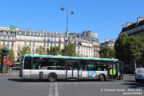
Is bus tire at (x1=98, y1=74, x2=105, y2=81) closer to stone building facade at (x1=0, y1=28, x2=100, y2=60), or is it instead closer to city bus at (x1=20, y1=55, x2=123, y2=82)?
city bus at (x1=20, y1=55, x2=123, y2=82)

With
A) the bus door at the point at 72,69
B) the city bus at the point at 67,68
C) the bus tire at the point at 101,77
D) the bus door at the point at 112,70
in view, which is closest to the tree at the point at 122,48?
the city bus at the point at 67,68

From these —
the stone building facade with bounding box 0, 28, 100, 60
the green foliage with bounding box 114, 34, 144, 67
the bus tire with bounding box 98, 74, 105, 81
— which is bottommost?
the bus tire with bounding box 98, 74, 105, 81

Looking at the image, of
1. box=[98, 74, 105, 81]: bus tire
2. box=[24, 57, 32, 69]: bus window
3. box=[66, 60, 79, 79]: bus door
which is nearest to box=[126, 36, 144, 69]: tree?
box=[98, 74, 105, 81]: bus tire

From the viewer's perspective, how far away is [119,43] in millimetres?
52500

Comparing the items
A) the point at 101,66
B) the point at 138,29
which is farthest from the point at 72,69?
the point at 138,29

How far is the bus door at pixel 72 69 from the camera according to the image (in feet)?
62.8

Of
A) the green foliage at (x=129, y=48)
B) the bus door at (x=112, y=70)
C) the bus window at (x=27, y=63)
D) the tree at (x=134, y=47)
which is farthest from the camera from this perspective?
the green foliage at (x=129, y=48)

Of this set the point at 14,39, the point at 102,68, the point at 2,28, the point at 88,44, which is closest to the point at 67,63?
the point at 102,68

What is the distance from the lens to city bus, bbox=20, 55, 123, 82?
18.1 meters

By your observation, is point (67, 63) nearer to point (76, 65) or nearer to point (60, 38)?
point (76, 65)

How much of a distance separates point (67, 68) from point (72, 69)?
57 centimetres

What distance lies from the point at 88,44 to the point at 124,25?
83.4ft

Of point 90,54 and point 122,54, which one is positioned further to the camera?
point 90,54

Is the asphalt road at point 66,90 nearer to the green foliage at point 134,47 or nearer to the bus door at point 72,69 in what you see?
the bus door at point 72,69
